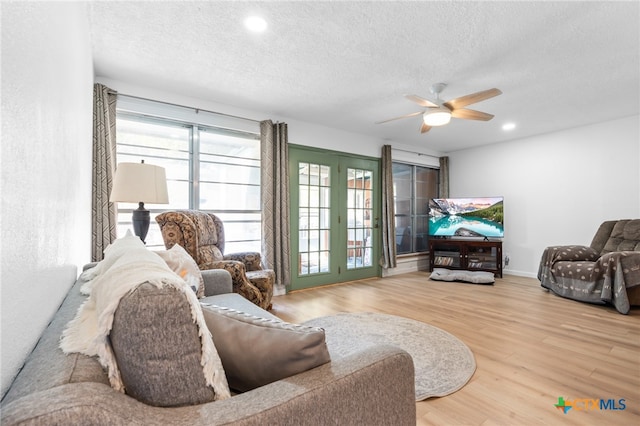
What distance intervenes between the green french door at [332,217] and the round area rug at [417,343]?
1504 millimetres

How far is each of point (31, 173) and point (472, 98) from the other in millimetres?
3079

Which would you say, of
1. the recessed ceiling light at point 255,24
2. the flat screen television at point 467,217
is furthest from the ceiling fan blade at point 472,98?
the flat screen television at point 467,217

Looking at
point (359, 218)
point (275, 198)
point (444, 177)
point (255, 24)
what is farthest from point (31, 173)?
point (444, 177)

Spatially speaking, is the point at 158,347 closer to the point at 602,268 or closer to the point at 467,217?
the point at 602,268

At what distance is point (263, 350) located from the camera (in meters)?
0.77

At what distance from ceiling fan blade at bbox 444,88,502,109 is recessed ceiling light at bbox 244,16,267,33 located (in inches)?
71.2

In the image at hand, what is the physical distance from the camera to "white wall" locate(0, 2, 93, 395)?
0.58 meters

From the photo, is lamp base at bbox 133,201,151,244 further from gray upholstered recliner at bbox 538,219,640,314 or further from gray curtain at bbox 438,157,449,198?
gray curtain at bbox 438,157,449,198

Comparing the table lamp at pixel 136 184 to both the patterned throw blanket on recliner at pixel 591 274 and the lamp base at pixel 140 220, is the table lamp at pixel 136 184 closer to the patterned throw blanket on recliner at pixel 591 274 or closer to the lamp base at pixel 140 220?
the lamp base at pixel 140 220

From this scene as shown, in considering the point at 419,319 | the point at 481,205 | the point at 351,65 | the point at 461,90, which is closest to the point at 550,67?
the point at 461,90

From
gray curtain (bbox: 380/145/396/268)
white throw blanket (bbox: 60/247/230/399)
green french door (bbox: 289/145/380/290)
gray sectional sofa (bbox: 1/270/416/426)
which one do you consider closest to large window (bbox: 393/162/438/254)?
gray curtain (bbox: 380/145/396/268)

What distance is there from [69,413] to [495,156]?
21.8ft

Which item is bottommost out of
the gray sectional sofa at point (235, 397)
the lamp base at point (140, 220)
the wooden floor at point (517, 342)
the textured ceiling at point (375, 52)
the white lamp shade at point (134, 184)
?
the wooden floor at point (517, 342)

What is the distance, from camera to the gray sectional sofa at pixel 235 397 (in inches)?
18.3
